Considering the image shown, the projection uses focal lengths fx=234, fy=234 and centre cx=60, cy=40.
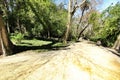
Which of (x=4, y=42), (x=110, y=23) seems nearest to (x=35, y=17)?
(x=110, y=23)

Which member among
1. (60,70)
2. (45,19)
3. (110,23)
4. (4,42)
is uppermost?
(45,19)

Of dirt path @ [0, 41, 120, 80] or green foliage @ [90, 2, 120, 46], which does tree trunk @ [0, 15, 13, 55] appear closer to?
dirt path @ [0, 41, 120, 80]

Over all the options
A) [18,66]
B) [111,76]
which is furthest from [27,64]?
[111,76]

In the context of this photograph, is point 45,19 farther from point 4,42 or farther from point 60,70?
point 60,70

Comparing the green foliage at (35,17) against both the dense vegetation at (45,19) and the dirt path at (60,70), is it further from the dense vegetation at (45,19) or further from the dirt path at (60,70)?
the dirt path at (60,70)

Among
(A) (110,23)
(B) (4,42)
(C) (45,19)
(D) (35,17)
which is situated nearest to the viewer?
(B) (4,42)

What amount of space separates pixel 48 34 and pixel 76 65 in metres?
29.2

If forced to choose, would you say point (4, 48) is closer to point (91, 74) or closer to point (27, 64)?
point (27, 64)

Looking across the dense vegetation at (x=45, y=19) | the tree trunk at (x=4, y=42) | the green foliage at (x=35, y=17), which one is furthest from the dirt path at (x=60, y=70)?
the green foliage at (x=35, y=17)

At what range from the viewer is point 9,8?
32062 millimetres

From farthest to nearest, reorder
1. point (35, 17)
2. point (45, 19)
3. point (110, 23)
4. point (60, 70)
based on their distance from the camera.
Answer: point (45, 19)
point (35, 17)
point (110, 23)
point (60, 70)

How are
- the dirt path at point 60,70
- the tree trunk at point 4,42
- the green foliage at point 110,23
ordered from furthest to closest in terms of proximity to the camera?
the green foliage at point 110,23 → the tree trunk at point 4,42 → the dirt path at point 60,70

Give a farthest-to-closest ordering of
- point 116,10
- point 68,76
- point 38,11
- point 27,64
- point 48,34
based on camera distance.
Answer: point 48,34, point 38,11, point 116,10, point 27,64, point 68,76

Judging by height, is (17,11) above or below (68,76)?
above
